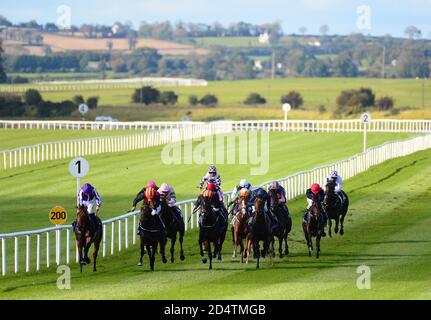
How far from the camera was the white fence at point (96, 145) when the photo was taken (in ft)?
158

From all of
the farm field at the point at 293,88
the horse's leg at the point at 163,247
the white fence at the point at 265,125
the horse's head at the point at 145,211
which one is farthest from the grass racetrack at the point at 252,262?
the farm field at the point at 293,88

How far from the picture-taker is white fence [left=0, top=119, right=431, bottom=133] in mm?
69250

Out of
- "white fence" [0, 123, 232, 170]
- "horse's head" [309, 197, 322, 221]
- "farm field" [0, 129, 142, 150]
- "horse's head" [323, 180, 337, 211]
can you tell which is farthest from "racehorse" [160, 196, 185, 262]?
"farm field" [0, 129, 142, 150]

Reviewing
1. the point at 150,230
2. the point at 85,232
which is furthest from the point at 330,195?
the point at 85,232

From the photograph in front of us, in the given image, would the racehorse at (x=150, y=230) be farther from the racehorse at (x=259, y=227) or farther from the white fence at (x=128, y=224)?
the racehorse at (x=259, y=227)

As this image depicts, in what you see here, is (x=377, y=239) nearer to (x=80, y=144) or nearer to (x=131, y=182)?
(x=131, y=182)

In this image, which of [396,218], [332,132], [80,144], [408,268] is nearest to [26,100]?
[332,132]

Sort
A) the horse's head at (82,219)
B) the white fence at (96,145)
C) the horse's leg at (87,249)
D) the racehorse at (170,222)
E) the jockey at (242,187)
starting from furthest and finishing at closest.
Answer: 1. the white fence at (96,145)
2. the jockey at (242,187)
3. the racehorse at (170,222)
4. the horse's leg at (87,249)
5. the horse's head at (82,219)

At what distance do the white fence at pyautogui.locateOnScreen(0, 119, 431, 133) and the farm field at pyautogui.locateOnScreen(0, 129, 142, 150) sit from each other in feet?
4.80

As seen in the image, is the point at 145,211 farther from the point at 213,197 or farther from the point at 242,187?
the point at 242,187

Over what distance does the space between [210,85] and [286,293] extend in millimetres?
148997

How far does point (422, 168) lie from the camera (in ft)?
156

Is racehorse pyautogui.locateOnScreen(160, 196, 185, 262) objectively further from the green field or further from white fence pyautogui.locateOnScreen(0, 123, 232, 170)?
the green field

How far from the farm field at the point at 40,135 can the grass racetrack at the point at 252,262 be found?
1075 cm
